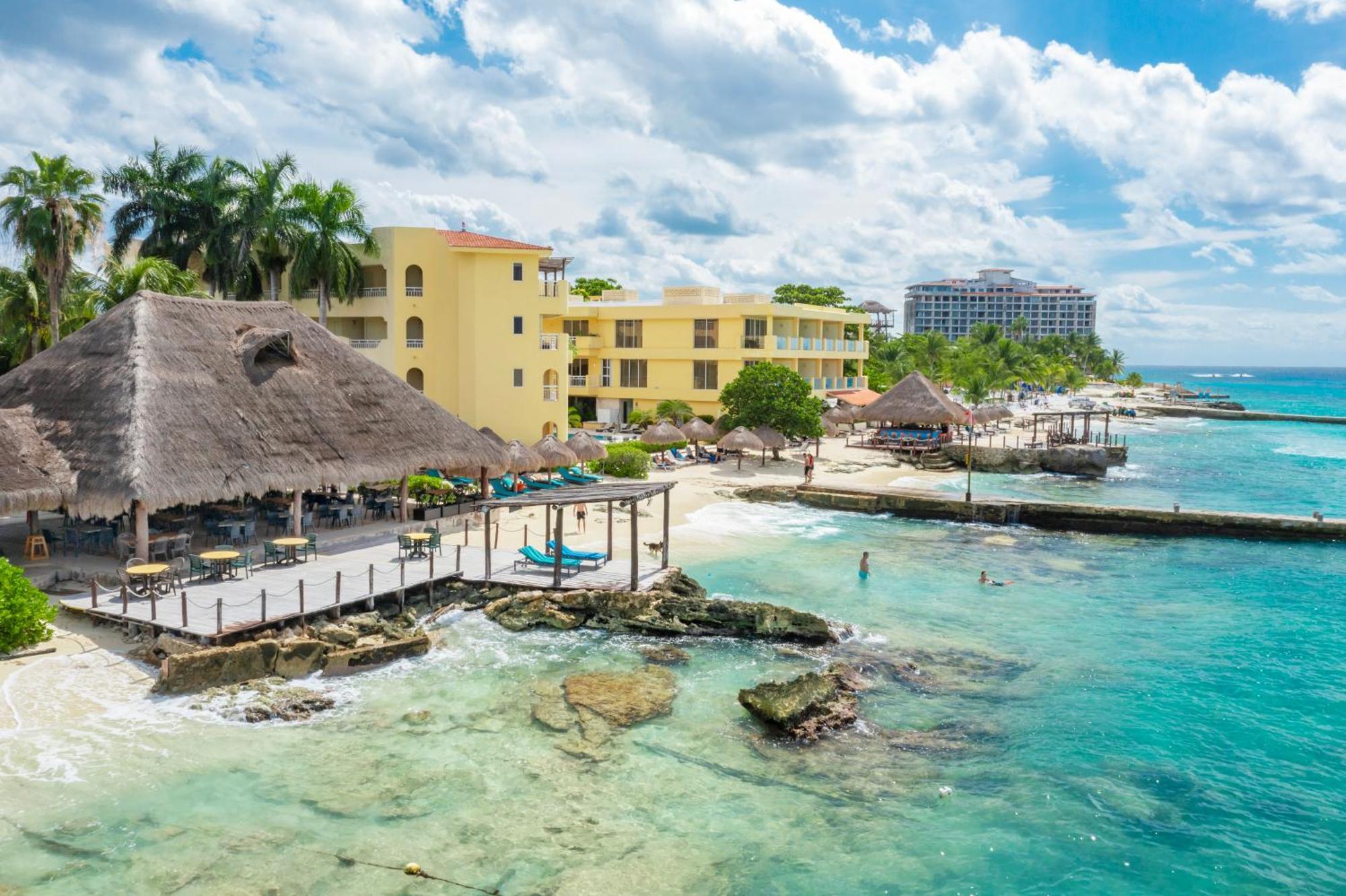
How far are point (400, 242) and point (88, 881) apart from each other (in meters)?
31.9

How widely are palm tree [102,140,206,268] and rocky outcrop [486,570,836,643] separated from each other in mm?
26092

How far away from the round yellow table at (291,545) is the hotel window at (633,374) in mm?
35990

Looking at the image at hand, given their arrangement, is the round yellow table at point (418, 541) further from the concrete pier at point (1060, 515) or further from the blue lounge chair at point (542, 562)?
the concrete pier at point (1060, 515)

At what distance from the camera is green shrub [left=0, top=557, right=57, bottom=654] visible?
1669cm

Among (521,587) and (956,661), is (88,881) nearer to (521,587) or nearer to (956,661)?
(521,587)

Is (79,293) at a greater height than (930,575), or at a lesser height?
greater

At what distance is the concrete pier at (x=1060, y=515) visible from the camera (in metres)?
35.8

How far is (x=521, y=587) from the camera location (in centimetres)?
2239

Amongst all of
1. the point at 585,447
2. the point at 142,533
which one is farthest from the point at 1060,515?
the point at 142,533

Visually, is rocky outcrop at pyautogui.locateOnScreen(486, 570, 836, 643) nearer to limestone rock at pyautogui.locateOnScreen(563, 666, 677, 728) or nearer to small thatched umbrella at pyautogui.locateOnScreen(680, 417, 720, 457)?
limestone rock at pyautogui.locateOnScreen(563, 666, 677, 728)

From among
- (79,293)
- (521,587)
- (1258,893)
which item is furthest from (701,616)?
(79,293)

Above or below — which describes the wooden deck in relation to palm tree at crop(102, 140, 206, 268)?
below

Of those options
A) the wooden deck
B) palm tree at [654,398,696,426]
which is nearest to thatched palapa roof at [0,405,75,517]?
the wooden deck

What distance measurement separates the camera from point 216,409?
22.8m
